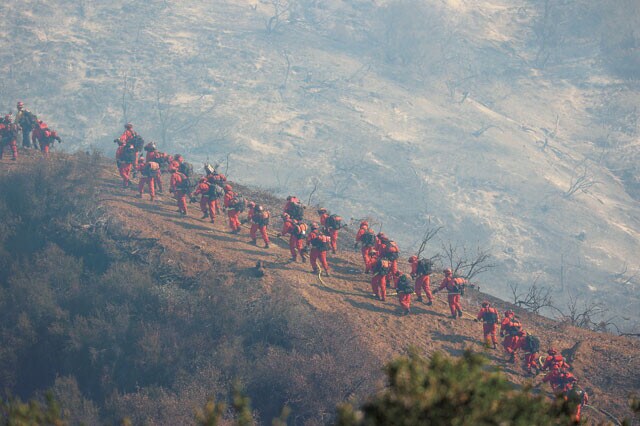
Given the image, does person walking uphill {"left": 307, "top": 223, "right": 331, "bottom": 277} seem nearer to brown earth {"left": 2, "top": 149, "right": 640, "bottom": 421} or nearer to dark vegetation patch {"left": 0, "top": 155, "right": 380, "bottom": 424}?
brown earth {"left": 2, "top": 149, "right": 640, "bottom": 421}

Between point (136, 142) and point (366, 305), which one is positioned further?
point (136, 142)

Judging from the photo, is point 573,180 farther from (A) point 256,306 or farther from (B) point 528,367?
(A) point 256,306

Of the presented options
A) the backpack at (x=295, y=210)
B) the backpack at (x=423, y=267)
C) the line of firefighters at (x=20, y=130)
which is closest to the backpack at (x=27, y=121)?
the line of firefighters at (x=20, y=130)

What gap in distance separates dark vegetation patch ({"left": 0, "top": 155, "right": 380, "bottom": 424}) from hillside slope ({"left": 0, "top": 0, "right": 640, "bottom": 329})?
2803 centimetres

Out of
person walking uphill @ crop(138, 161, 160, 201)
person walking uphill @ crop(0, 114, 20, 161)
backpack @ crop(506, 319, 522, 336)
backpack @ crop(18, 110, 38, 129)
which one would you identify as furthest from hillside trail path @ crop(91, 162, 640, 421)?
backpack @ crop(18, 110, 38, 129)

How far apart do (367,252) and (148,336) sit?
809 centimetres

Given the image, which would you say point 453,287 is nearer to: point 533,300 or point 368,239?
point 368,239

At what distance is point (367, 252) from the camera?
59.5ft

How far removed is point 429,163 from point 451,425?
48452 millimetres

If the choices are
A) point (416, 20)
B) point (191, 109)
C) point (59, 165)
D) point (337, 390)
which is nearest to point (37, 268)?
point (59, 165)

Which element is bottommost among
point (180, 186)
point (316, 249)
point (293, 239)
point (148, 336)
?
point (148, 336)

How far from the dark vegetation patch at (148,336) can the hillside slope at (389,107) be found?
28027 mm

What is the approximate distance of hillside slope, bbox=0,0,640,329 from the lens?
45781 millimetres

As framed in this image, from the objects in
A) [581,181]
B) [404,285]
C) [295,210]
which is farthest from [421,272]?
[581,181]
